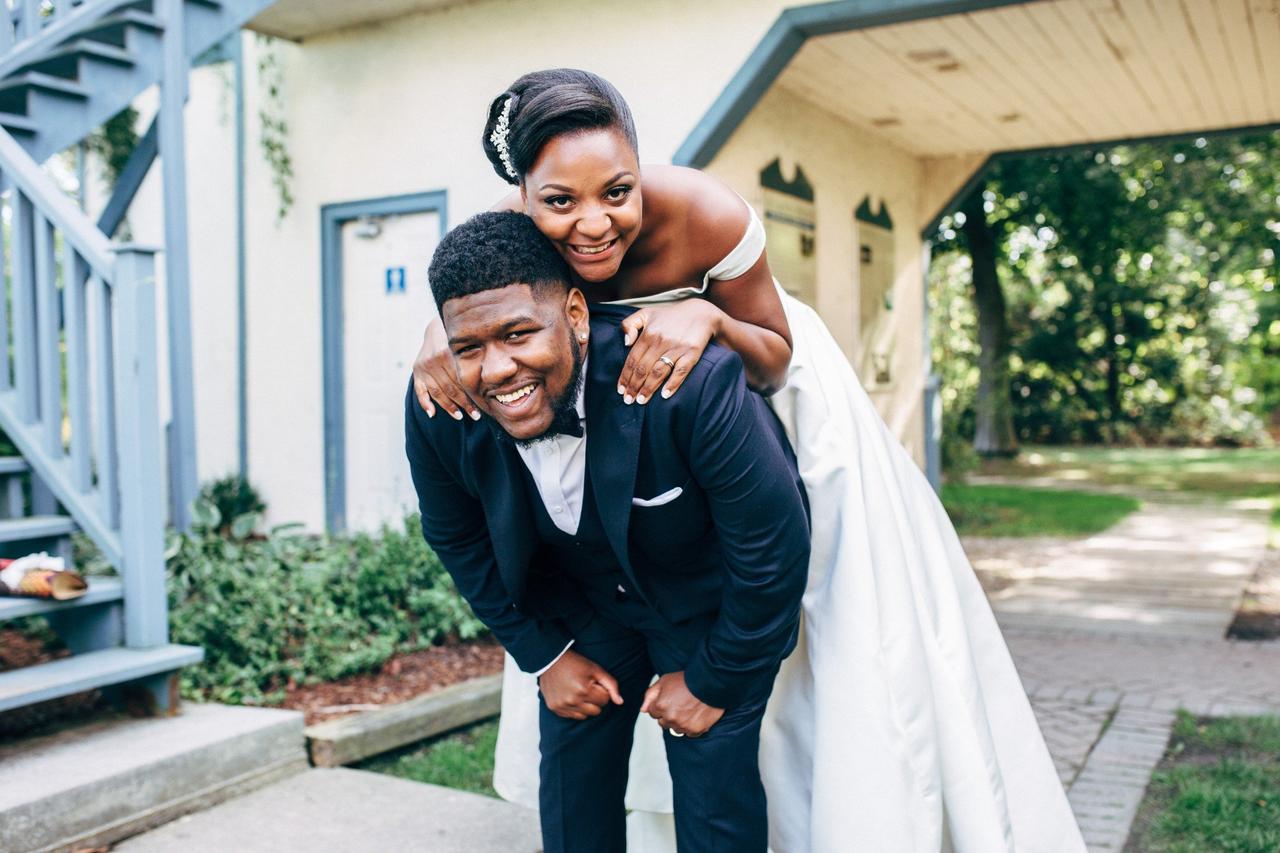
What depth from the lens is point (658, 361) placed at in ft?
6.79

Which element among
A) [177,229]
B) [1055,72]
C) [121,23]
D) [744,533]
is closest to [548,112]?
[744,533]

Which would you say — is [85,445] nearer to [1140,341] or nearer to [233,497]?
[233,497]

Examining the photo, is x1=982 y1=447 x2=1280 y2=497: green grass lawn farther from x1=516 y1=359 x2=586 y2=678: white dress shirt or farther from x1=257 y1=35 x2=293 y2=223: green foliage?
x1=516 y1=359 x2=586 y2=678: white dress shirt

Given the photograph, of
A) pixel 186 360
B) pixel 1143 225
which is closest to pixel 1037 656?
pixel 186 360

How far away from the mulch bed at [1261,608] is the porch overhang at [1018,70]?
3.40 m

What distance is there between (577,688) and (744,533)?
23.0 inches

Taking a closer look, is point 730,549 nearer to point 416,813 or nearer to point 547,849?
point 547,849

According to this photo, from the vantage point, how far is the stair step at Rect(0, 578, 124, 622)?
3740mm

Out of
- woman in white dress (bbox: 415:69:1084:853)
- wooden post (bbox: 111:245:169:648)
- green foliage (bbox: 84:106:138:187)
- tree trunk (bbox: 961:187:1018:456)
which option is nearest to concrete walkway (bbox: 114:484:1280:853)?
wooden post (bbox: 111:245:169:648)

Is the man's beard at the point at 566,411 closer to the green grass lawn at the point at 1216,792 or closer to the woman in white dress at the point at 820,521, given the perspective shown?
the woman in white dress at the point at 820,521

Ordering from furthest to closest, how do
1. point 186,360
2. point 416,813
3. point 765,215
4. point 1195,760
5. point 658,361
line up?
point 765,215, point 186,360, point 1195,760, point 416,813, point 658,361

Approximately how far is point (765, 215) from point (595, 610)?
18.2 ft

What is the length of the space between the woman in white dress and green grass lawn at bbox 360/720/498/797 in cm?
167

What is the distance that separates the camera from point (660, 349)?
6.82 ft
